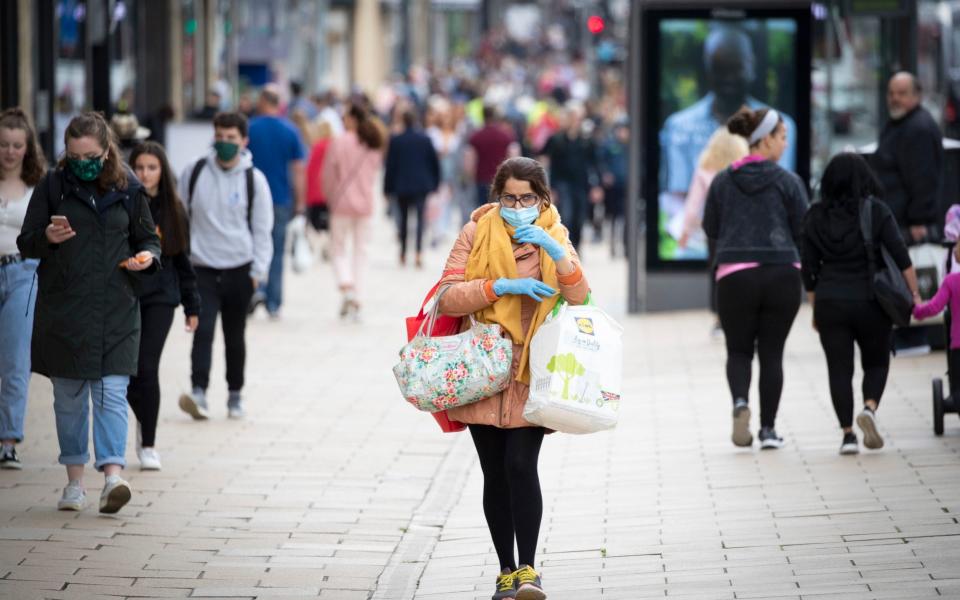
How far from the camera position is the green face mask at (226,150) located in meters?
10.1

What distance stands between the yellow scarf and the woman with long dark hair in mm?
2767

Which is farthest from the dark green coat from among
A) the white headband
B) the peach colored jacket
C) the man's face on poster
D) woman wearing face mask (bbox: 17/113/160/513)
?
the man's face on poster

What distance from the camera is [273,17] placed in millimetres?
31344

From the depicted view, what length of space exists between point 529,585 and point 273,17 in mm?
26320

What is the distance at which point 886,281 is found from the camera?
8.46m

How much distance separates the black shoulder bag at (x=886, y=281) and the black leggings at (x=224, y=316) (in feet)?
11.7

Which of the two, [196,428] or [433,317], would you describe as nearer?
[433,317]

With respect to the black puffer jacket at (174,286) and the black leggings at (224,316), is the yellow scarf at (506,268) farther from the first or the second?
the black leggings at (224,316)

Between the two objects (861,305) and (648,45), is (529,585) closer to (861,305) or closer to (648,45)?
(861,305)

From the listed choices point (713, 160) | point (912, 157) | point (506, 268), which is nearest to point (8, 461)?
point (506, 268)

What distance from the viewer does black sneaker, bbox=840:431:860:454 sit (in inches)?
346

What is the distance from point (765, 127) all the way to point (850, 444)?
1.63m

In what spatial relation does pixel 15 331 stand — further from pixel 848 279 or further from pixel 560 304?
pixel 848 279

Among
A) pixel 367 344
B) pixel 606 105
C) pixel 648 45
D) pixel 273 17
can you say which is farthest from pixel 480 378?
pixel 273 17
